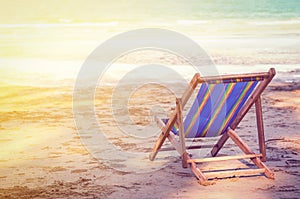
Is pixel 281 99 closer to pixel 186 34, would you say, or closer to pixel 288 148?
pixel 288 148

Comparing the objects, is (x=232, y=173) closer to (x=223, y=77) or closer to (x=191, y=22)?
(x=223, y=77)

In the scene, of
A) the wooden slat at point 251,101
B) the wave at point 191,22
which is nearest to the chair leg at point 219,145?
the wooden slat at point 251,101

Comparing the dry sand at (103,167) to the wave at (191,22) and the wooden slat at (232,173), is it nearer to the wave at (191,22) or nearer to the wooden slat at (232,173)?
the wooden slat at (232,173)

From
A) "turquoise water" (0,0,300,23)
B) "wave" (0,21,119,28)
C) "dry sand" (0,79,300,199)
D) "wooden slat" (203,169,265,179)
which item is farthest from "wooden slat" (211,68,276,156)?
"turquoise water" (0,0,300,23)

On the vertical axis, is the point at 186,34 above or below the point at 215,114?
below

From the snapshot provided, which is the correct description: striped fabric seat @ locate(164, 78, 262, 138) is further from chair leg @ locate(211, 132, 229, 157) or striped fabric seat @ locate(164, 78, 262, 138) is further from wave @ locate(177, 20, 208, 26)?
wave @ locate(177, 20, 208, 26)

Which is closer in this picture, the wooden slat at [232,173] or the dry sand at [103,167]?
the dry sand at [103,167]

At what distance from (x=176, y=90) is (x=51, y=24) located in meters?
20.3

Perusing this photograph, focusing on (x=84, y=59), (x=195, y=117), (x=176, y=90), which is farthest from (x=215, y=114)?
(x=84, y=59)

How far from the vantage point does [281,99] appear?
344 inches

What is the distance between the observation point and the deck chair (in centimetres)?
453

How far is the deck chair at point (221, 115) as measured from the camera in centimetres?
453

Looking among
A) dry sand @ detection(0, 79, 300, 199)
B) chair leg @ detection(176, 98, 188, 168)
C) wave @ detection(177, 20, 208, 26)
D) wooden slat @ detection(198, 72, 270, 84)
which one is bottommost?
wave @ detection(177, 20, 208, 26)

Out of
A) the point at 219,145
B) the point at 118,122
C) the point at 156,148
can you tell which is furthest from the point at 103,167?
the point at 118,122
